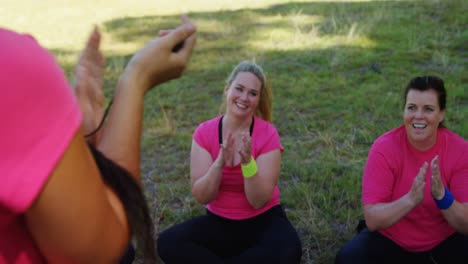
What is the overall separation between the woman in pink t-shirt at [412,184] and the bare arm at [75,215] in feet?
7.27

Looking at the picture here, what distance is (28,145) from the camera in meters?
0.65

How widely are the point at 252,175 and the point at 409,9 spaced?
6190 millimetres

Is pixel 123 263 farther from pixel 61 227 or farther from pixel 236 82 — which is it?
pixel 61 227

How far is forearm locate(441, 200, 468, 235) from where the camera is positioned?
2.71m

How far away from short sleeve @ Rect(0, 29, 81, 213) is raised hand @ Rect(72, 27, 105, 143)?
310 millimetres

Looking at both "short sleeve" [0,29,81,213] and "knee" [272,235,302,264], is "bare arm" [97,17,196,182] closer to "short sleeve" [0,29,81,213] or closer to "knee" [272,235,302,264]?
"short sleeve" [0,29,81,213]

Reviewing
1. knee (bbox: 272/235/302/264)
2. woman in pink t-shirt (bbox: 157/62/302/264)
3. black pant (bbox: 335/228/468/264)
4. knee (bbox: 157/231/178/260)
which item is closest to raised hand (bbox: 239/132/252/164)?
woman in pink t-shirt (bbox: 157/62/302/264)

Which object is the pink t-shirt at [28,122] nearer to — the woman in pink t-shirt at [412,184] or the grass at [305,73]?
the woman in pink t-shirt at [412,184]

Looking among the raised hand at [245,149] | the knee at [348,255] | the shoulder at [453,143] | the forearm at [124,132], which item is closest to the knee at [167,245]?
the raised hand at [245,149]

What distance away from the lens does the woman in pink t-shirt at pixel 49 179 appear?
65cm

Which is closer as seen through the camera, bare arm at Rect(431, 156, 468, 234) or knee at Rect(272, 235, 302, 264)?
bare arm at Rect(431, 156, 468, 234)

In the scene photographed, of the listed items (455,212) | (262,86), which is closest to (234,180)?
(262,86)

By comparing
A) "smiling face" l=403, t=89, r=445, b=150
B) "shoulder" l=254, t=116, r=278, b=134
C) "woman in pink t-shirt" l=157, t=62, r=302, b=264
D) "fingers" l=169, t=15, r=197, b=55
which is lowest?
"woman in pink t-shirt" l=157, t=62, r=302, b=264

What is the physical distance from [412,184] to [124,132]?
2.16 meters
